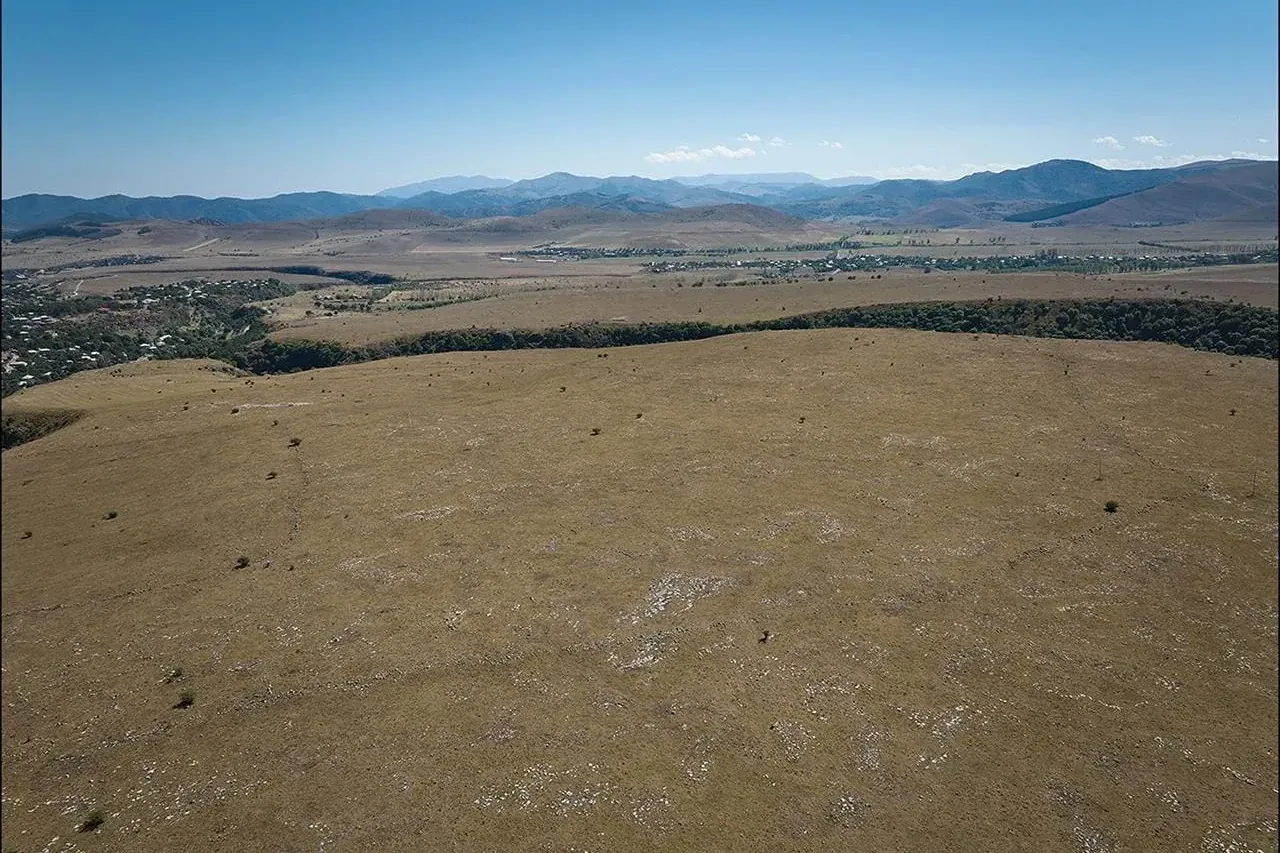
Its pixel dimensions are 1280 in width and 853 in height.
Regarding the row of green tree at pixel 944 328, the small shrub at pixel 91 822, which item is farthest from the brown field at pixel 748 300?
the small shrub at pixel 91 822

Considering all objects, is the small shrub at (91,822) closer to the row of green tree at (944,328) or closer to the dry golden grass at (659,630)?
the dry golden grass at (659,630)

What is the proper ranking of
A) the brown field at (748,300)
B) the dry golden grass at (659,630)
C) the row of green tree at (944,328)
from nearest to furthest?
the dry golden grass at (659,630)
the row of green tree at (944,328)
the brown field at (748,300)

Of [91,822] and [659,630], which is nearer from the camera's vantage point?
[91,822]

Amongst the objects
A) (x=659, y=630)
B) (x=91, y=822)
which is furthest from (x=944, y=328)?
(x=91, y=822)

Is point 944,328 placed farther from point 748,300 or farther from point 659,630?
point 659,630

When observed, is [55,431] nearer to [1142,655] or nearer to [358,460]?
[358,460]

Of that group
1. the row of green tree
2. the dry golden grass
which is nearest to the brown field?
the row of green tree
